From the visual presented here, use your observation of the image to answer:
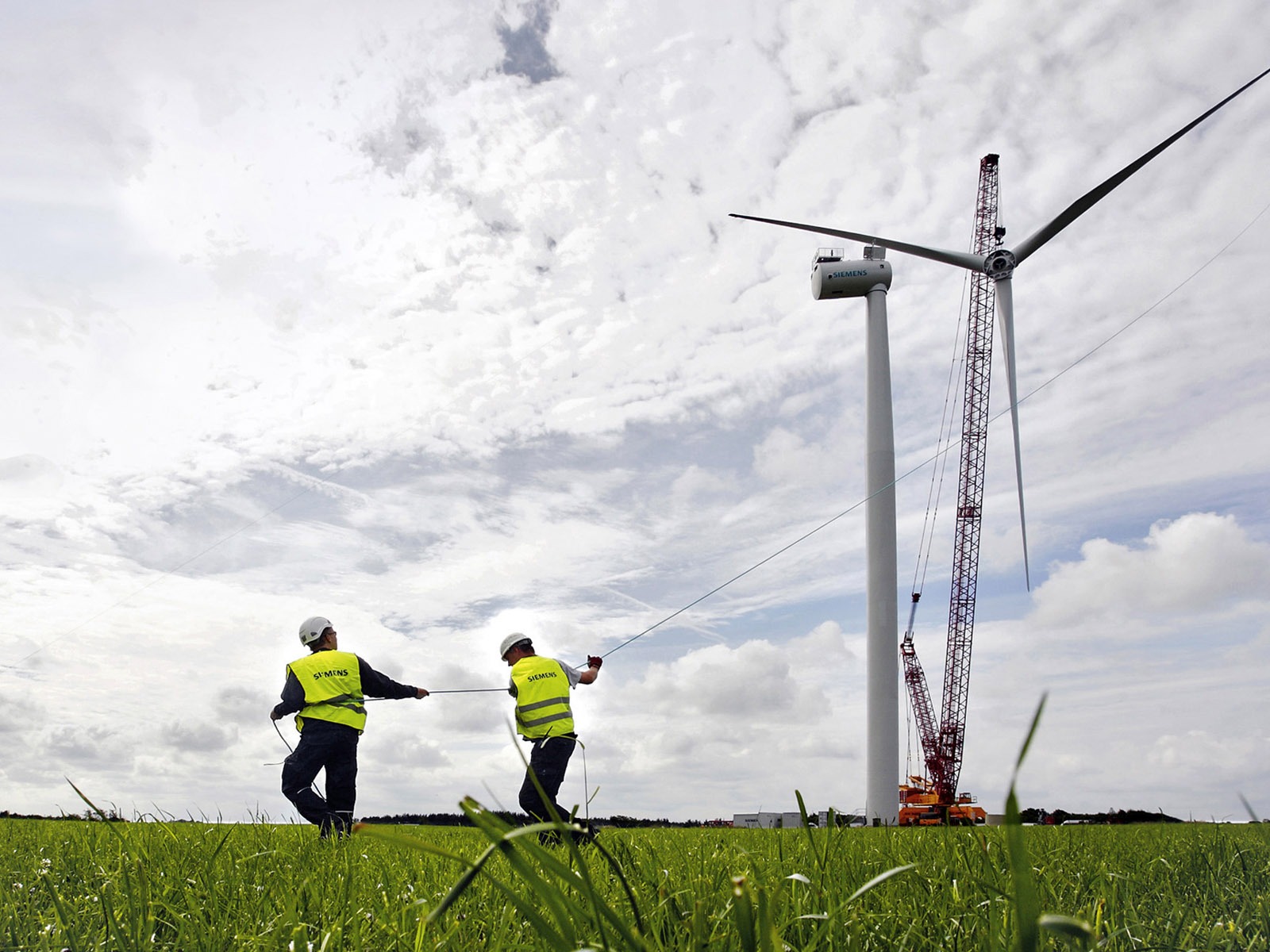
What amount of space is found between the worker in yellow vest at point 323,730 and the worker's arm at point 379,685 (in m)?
0.38

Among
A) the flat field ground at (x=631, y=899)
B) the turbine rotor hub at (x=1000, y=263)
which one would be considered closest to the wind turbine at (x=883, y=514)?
the turbine rotor hub at (x=1000, y=263)

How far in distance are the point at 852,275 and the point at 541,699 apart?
2822cm

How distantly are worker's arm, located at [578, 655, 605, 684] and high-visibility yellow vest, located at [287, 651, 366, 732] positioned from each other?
10.9 ft

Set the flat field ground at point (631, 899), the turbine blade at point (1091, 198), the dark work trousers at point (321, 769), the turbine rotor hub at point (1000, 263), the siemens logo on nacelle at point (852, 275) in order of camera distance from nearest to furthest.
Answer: the flat field ground at point (631, 899) < the dark work trousers at point (321, 769) < the turbine blade at point (1091, 198) < the turbine rotor hub at point (1000, 263) < the siemens logo on nacelle at point (852, 275)

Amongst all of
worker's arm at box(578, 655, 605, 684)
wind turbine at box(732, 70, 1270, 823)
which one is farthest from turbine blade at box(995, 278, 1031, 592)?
worker's arm at box(578, 655, 605, 684)

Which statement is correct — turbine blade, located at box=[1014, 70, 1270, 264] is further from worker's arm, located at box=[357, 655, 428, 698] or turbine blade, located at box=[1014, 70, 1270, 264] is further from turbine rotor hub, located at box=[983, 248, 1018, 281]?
worker's arm, located at box=[357, 655, 428, 698]

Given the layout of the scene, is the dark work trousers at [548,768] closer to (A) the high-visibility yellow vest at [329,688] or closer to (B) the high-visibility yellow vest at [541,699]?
(B) the high-visibility yellow vest at [541,699]

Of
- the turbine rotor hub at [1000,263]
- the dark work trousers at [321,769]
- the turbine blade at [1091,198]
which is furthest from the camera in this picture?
the turbine rotor hub at [1000,263]

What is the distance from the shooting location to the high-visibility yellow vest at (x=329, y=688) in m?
→ 11.7

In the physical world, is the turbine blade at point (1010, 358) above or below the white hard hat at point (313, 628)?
above

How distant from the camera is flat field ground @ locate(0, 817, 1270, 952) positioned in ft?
5.41

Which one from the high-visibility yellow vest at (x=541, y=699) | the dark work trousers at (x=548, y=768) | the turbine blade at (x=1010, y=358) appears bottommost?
the dark work trousers at (x=548, y=768)

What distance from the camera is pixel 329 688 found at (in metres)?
11.8

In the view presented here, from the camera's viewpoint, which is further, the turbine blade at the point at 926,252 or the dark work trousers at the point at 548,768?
the turbine blade at the point at 926,252
